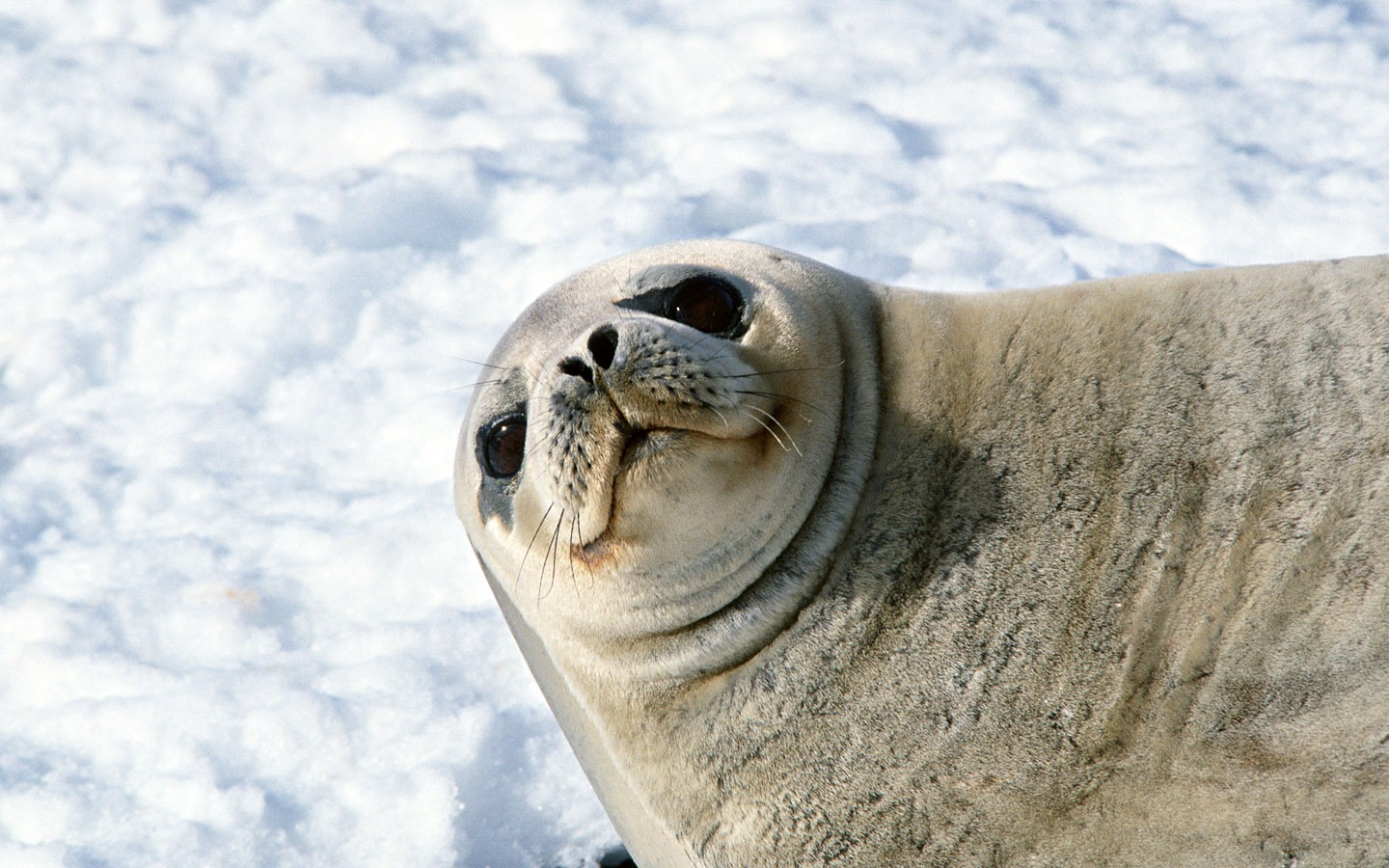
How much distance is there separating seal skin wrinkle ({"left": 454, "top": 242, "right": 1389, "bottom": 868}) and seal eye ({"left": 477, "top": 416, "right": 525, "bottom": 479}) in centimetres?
5

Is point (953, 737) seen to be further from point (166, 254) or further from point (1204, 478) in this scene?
point (166, 254)

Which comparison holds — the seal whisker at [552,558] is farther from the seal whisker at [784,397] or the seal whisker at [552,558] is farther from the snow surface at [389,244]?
the snow surface at [389,244]

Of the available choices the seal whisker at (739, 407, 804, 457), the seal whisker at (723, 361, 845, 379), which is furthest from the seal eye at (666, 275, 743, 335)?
the seal whisker at (739, 407, 804, 457)

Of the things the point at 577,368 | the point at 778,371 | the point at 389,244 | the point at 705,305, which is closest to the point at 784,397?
the point at 778,371

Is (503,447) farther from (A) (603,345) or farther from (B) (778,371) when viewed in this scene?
(B) (778,371)

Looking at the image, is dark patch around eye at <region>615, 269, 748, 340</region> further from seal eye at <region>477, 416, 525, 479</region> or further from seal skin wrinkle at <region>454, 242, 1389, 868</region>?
seal eye at <region>477, 416, 525, 479</region>

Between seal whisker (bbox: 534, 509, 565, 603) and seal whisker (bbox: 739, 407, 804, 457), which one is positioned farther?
seal whisker (bbox: 534, 509, 565, 603)

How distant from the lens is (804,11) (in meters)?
7.02

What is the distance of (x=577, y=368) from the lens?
83.4 inches

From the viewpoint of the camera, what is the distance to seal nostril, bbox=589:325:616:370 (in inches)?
82.2

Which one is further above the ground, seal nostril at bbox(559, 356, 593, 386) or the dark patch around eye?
the dark patch around eye

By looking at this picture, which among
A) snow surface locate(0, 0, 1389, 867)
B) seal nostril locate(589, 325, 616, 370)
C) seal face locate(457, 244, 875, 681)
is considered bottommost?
snow surface locate(0, 0, 1389, 867)

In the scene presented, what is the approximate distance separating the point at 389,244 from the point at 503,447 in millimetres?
3512

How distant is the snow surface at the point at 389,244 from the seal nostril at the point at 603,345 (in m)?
1.56
